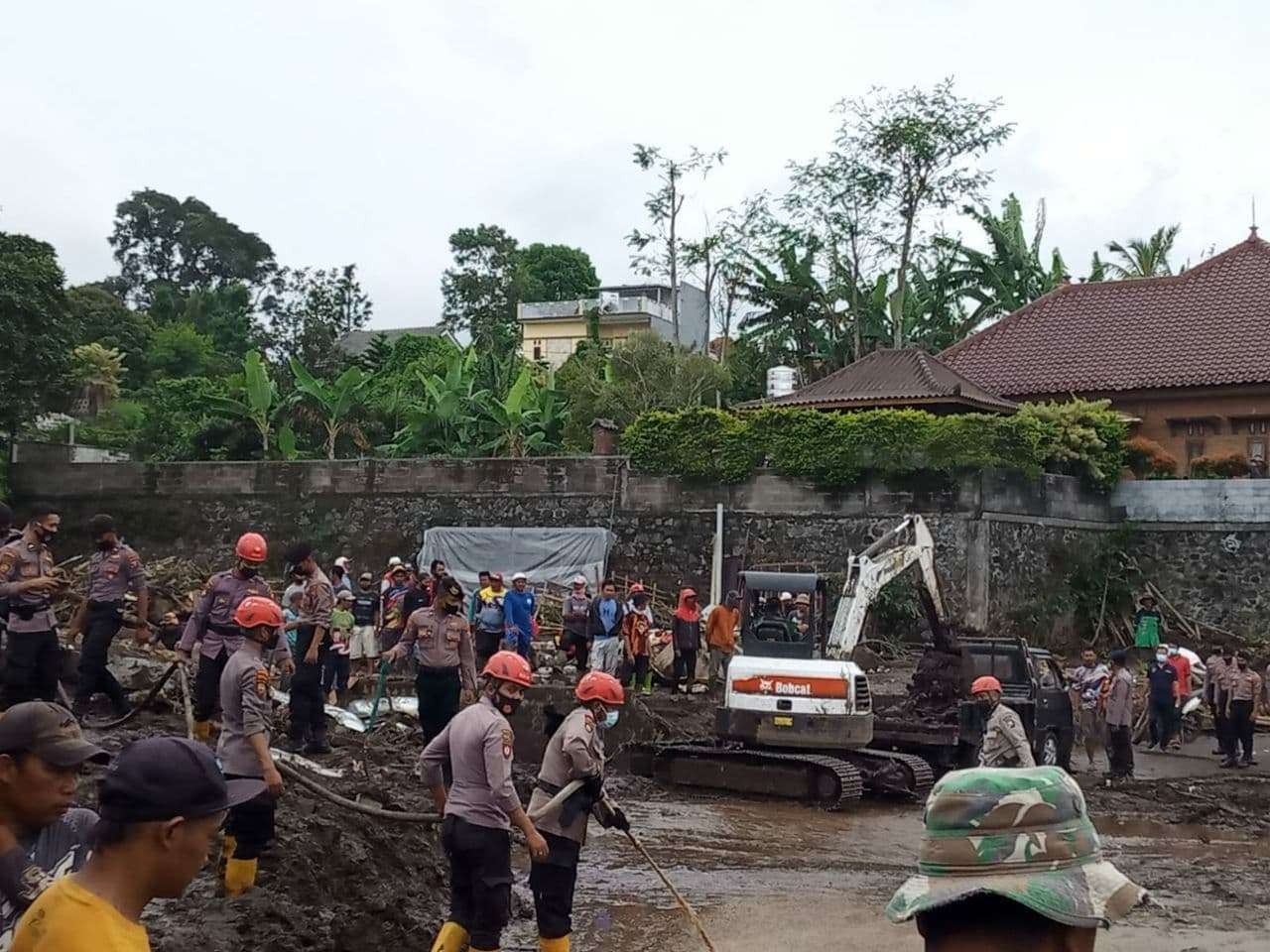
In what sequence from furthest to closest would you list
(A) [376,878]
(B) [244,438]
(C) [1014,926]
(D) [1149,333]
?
(B) [244,438] < (D) [1149,333] < (A) [376,878] < (C) [1014,926]

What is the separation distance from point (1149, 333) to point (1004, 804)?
31.6 meters

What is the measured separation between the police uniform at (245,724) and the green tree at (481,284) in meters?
52.8

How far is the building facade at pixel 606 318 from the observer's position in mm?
59781

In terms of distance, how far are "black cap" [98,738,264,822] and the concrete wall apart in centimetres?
2646

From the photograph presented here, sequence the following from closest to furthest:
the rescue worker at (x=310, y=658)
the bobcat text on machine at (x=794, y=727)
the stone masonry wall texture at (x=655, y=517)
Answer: the rescue worker at (x=310, y=658) < the bobcat text on machine at (x=794, y=727) < the stone masonry wall texture at (x=655, y=517)

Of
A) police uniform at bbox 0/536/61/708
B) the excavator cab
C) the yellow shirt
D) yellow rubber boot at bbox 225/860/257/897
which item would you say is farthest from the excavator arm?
the yellow shirt

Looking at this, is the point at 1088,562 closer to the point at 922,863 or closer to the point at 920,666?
the point at 920,666

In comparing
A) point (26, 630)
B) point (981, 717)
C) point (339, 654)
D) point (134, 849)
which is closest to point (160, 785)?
point (134, 849)

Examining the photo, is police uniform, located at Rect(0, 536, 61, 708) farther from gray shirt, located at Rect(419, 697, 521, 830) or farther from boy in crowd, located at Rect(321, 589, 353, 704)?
gray shirt, located at Rect(419, 697, 521, 830)

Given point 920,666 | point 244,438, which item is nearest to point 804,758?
point 920,666

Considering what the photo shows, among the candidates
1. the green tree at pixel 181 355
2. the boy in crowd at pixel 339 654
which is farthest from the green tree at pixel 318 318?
the boy in crowd at pixel 339 654

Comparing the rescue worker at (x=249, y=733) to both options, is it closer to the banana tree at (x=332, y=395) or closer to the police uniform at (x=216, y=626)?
the police uniform at (x=216, y=626)

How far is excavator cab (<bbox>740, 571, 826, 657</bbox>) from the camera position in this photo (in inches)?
658

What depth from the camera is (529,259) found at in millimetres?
71312
